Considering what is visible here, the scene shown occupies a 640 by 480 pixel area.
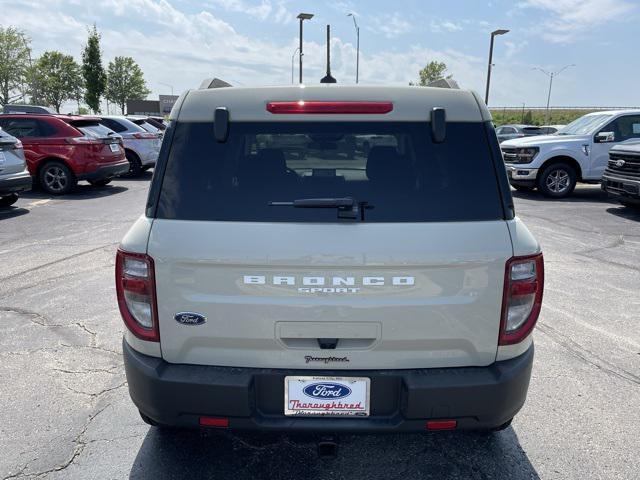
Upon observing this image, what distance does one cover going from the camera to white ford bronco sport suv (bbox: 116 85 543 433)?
6.91 ft

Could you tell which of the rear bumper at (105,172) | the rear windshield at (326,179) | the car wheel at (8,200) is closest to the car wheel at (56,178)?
the rear bumper at (105,172)

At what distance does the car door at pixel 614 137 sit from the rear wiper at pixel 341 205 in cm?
1195

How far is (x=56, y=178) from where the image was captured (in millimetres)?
11820

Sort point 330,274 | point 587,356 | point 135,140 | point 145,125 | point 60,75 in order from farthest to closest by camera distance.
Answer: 1. point 60,75
2. point 145,125
3. point 135,140
4. point 587,356
5. point 330,274

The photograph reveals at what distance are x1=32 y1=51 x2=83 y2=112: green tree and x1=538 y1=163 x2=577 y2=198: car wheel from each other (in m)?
55.2

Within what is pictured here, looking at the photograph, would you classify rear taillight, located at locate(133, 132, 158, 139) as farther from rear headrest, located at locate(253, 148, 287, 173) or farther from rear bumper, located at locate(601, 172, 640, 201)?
rear headrest, located at locate(253, 148, 287, 173)

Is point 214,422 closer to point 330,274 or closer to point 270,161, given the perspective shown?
point 330,274

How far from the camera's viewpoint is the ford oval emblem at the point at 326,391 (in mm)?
2176

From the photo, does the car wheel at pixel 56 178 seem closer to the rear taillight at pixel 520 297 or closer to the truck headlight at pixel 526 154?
the truck headlight at pixel 526 154

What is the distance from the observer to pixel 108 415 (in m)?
3.12

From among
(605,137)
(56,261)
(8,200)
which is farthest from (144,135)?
(605,137)

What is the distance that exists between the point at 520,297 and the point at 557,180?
11.5 metres

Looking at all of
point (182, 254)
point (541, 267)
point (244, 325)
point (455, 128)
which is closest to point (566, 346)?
point (541, 267)

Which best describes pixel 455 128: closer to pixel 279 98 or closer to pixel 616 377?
pixel 279 98
